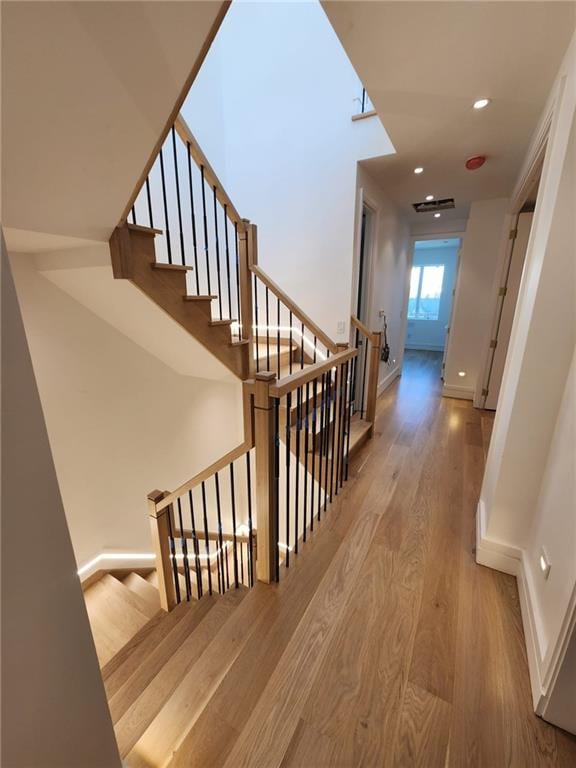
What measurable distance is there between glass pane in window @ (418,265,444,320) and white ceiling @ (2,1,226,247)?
27.2 feet

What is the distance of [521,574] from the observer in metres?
1.57

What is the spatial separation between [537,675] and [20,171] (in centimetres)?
253

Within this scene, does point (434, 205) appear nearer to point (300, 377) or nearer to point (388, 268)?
point (388, 268)

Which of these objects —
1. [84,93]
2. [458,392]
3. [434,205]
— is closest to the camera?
[84,93]

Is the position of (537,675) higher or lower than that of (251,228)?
lower

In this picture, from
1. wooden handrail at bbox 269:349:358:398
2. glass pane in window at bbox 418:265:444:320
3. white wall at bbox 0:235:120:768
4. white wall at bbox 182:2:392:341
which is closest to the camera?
white wall at bbox 0:235:120:768

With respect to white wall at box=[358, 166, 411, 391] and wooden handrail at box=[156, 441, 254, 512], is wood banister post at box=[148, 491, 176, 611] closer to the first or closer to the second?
wooden handrail at box=[156, 441, 254, 512]

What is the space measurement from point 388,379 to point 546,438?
11.9ft

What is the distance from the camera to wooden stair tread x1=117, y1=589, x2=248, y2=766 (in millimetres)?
1071

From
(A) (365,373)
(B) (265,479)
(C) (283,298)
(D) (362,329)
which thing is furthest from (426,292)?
(B) (265,479)

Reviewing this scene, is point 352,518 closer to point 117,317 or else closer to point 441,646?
point 441,646

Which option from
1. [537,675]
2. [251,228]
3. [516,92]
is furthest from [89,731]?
[516,92]

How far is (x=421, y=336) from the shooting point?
857 cm

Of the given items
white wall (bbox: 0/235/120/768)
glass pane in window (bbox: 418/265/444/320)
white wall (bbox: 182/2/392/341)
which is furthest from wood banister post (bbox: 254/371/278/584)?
glass pane in window (bbox: 418/265/444/320)
